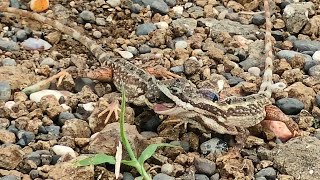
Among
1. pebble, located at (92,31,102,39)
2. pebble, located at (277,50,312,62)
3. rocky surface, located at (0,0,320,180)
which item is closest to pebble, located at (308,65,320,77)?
rocky surface, located at (0,0,320,180)

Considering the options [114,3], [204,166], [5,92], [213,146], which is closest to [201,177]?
[204,166]

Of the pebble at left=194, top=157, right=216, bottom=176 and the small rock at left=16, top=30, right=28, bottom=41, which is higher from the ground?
the pebble at left=194, top=157, right=216, bottom=176

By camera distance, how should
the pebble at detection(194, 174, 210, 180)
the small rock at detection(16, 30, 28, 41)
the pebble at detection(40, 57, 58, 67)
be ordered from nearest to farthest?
the pebble at detection(194, 174, 210, 180)
the pebble at detection(40, 57, 58, 67)
the small rock at detection(16, 30, 28, 41)

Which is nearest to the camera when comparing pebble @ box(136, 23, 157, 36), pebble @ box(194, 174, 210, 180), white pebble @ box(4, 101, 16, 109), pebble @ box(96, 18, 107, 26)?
pebble @ box(194, 174, 210, 180)

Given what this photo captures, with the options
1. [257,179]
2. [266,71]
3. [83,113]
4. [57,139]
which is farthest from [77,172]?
[266,71]

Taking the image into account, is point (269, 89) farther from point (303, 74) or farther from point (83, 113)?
point (83, 113)

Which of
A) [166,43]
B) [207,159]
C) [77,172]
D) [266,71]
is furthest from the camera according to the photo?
[166,43]

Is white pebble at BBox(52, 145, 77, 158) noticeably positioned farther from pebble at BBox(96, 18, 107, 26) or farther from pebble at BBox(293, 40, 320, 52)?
pebble at BBox(293, 40, 320, 52)
